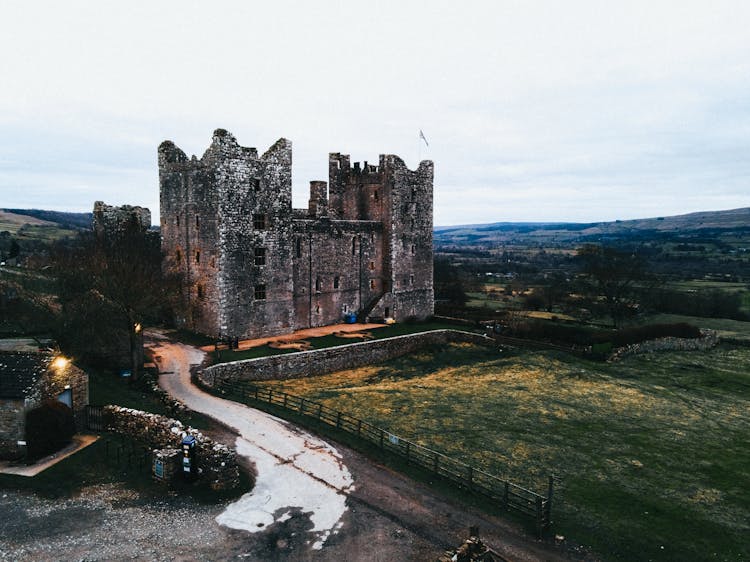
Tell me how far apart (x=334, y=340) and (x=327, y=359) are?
12.7 feet

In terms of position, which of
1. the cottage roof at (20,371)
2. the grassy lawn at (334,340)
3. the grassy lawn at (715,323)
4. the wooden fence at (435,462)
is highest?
the cottage roof at (20,371)

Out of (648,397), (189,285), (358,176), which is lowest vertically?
(648,397)

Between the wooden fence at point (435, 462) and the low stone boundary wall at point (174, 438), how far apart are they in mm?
6143

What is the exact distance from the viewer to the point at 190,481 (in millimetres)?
19625

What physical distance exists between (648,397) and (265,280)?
28.9 meters

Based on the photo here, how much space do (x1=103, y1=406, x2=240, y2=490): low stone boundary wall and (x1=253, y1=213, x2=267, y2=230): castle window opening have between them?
20774 mm

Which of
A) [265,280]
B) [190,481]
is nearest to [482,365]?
[265,280]

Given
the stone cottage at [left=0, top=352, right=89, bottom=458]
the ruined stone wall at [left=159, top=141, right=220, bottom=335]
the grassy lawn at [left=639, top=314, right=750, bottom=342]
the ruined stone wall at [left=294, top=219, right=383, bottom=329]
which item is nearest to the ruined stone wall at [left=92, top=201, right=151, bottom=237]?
the ruined stone wall at [left=159, top=141, right=220, bottom=335]

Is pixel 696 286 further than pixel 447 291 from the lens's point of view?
Yes

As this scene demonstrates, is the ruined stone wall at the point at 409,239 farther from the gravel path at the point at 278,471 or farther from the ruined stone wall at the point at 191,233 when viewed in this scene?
the gravel path at the point at 278,471

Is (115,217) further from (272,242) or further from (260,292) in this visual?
(260,292)

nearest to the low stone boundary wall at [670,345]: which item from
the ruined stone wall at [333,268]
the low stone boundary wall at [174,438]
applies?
the ruined stone wall at [333,268]

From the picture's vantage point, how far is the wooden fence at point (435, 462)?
18.2m

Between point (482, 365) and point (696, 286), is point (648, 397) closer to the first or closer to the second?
point (482, 365)
